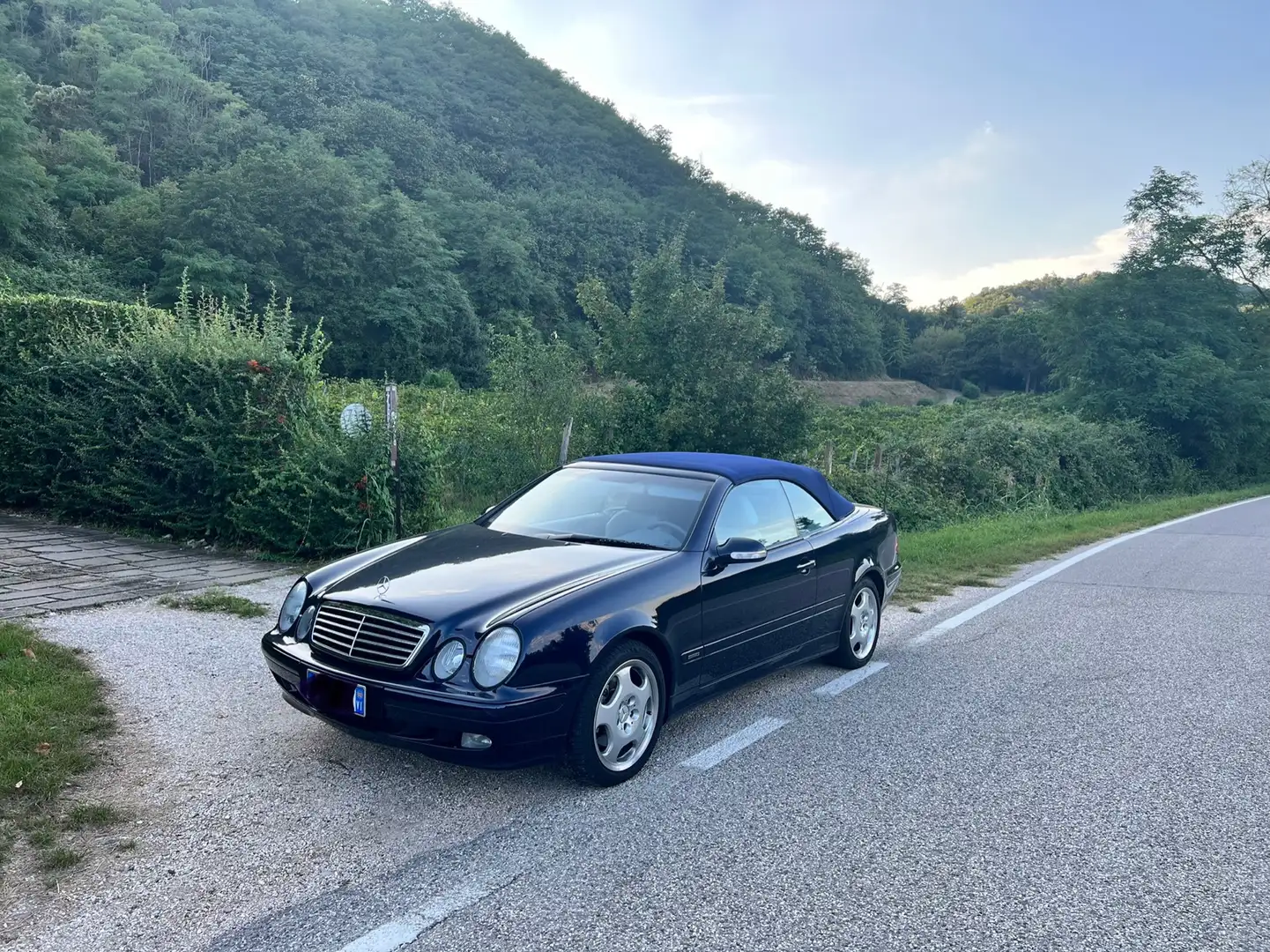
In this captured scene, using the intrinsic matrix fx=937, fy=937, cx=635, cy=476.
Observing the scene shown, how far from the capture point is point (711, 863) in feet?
11.3

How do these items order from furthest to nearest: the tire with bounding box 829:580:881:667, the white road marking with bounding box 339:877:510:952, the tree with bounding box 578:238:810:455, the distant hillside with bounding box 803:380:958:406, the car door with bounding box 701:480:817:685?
the distant hillside with bounding box 803:380:958:406 → the tree with bounding box 578:238:810:455 → the tire with bounding box 829:580:881:667 → the car door with bounding box 701:480:817:685 → the white road marking with bounding box 339:877:510:952

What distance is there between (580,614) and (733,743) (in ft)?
4.05

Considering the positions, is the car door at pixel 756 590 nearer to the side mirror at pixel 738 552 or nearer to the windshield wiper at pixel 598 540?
the side mirror at pixel 738 552

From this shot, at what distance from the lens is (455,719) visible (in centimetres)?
377

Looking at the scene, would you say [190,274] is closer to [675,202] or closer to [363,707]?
[363,707]

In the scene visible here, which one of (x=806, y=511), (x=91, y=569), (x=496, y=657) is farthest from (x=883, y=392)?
(x=496, y=657)

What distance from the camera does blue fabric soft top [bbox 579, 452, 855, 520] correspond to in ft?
18.3

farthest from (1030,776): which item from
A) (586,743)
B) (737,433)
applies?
(737,433)

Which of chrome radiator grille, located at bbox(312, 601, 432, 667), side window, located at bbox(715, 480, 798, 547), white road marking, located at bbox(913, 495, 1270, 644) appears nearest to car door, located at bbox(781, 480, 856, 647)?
side window, located at bbox(715, 480, 798, 547)

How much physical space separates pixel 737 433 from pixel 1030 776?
9.89 meters

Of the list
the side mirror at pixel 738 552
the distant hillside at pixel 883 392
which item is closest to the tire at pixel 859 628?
the side mirror at pixel 738 552

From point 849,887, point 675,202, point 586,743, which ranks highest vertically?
point 675,202

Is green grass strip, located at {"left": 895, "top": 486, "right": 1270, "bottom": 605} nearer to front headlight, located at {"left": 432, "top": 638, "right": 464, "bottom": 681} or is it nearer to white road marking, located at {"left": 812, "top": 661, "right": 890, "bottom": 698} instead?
Result: white road marking, located at {"left": 812, "top": 661, "right": 890, "bottom": 698}

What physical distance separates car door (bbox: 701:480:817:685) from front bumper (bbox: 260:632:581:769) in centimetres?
104
